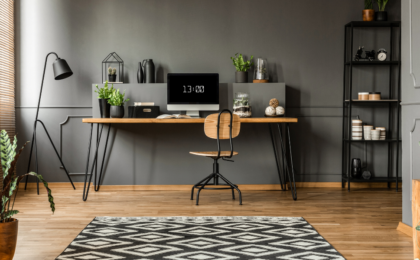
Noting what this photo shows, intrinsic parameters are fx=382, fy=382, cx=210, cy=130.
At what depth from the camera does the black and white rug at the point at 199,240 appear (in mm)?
2045

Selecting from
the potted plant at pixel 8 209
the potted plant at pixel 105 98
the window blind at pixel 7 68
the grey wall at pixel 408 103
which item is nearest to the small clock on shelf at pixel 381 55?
the grey wall at pixel 408 103

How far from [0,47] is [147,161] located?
1960 mm

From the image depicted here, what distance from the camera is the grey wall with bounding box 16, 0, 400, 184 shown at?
4.40m

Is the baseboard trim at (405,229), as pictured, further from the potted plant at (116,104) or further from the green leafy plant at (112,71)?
the green leafy plant at (112,71)

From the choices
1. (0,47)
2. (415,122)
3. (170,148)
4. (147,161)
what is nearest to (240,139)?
(170,148)

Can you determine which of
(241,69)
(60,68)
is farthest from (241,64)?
(60,68)

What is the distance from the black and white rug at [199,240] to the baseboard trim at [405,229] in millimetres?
585

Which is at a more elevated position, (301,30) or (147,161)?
(301,30)

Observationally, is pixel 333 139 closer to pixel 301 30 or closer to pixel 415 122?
pixel 301 30

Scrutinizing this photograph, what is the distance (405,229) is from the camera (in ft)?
8.23

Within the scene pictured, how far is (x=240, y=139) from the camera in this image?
4348 millimetres

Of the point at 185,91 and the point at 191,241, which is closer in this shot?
the point at 191,241

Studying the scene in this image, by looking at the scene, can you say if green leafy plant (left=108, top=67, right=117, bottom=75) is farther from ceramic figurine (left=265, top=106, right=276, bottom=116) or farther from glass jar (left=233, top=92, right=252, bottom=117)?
ceramic figurine (left=265, top=106, right=276, bottom=116)

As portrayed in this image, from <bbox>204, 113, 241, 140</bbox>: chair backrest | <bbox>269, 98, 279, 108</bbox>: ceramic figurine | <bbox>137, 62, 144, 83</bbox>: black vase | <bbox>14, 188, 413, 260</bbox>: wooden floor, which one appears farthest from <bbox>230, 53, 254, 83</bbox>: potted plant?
<bbox>14, 188, 413, 260</bbox>: wooden floor
